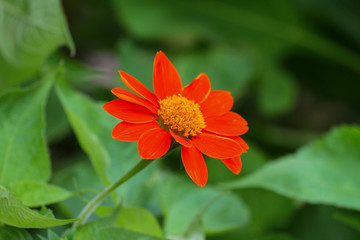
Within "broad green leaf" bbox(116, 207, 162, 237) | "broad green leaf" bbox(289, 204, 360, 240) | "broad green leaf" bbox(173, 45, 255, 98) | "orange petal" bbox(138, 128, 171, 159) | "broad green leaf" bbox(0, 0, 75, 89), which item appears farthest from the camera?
"broad green leaf" bbox(173, 45, 255, 98)

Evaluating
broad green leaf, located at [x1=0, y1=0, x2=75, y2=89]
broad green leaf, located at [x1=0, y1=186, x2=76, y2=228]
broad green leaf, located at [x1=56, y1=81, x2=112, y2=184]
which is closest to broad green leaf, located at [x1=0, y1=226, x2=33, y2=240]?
broad green leaf, located at [x1=0, y1=186, x2=76, y2=228]

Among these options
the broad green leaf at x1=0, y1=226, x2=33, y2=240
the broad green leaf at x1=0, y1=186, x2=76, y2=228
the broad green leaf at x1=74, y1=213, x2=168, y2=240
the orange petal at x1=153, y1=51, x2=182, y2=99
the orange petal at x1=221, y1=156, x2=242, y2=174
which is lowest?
the broad green leaf at x1=0, y1=226, x2=33, y2=240

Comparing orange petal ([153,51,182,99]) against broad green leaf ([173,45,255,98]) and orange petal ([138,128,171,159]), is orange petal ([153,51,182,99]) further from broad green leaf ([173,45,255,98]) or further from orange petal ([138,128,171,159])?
broad green leaf ([173,45,255,98])

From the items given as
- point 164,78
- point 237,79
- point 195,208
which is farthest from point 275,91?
point 164,78

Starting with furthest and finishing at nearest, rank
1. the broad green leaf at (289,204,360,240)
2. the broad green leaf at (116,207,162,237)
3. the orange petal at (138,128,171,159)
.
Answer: the broad green leaf at (289,204,360,240)
the broad green leaf at (116,207,162,237)
the orange petal at (138,128,171,159)

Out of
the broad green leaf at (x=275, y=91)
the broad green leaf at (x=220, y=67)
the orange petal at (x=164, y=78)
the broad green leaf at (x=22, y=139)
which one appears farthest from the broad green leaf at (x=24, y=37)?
the broad green leaf at (x=275, y=91)

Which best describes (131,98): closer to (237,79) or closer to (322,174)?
(322,174)

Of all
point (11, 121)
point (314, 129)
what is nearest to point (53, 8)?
point (11, 121)

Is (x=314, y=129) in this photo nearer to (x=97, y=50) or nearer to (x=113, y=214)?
(x=97, y=50)
